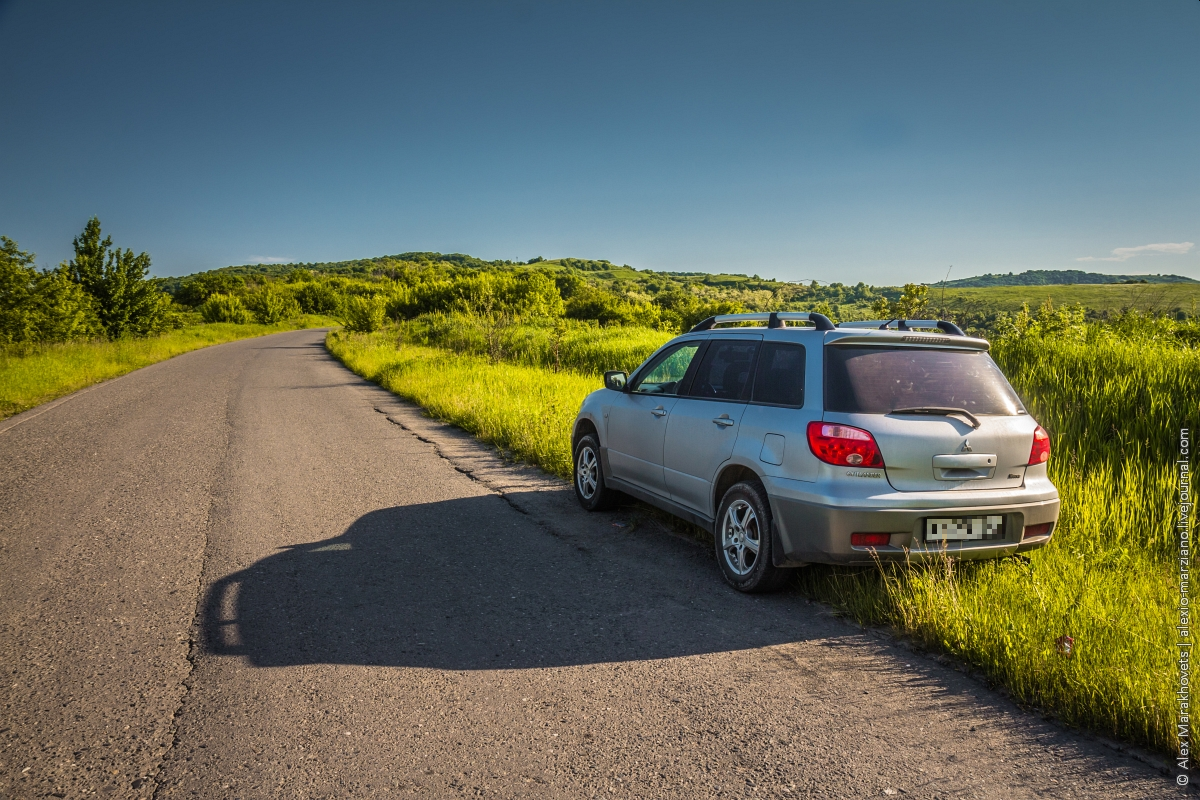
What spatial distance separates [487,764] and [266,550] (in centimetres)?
333

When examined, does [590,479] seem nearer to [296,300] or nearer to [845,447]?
[845,447]

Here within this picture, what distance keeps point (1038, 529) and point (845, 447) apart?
1.35 meters

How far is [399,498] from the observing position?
22.6ft

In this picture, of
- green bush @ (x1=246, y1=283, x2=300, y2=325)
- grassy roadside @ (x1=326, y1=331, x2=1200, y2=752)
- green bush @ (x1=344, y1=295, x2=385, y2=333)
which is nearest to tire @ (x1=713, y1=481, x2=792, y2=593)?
grassy roadside @ (x1=326, y1=331, x2=1200, y2=752)

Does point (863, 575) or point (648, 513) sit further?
point (648, 513)

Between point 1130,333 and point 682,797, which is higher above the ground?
point 1130,333

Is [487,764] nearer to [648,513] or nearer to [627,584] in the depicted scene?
[627,584]

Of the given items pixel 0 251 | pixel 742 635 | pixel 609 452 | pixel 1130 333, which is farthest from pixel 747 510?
pixel 0 251

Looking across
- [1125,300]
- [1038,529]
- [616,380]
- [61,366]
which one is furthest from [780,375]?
[61,366]

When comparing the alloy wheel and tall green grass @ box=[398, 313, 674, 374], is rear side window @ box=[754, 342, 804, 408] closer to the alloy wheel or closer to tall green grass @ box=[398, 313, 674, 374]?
the alloy wheel

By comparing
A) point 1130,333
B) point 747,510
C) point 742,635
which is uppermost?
point 1130,333

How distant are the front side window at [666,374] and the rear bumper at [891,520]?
1692 millimetres

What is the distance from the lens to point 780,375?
4543 millimetres

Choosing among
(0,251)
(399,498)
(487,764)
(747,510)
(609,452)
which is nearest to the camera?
(487,764)
